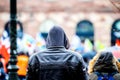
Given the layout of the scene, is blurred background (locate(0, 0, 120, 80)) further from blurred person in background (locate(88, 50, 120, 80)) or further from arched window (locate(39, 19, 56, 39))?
blurred person in background (locate(88, 50, 120, 80))

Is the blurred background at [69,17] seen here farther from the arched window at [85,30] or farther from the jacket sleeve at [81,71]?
the jacket sleeve at [81,71]

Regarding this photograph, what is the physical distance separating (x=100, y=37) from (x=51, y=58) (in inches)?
1172

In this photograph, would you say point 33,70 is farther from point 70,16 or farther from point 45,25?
point 70,16

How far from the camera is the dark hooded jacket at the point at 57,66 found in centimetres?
656

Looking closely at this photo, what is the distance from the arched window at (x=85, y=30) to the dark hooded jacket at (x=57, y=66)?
29273mm

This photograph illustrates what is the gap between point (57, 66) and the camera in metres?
6.59

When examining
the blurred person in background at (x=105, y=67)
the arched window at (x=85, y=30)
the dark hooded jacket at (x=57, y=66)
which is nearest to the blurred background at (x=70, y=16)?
the arched window at (x=85, y=30)

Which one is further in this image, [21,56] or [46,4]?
[46,4]

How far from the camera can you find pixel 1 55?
63.6ft

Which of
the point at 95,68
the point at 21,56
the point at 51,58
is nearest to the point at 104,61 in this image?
the point at 95,68

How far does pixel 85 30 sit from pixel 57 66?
30.0m

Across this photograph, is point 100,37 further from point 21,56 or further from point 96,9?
point 21,56

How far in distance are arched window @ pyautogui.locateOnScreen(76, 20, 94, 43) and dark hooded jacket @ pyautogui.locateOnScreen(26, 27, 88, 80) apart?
29.3m

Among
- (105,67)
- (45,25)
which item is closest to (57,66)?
(105,67)
